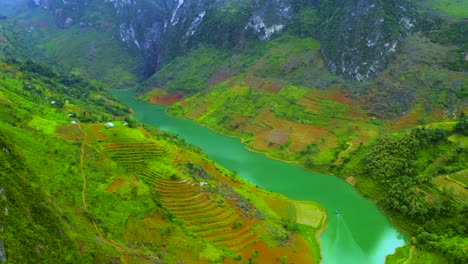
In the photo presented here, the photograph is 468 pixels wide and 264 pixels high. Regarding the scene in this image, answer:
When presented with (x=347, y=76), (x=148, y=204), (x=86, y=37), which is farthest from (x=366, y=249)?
(x=86, y=37)

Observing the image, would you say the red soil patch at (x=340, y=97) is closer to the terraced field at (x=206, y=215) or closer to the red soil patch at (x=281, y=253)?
the red soil patch at (x=281, y=253)

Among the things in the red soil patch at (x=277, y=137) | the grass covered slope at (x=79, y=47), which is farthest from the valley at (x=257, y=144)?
the grass covered slope at (x=79, y=47)

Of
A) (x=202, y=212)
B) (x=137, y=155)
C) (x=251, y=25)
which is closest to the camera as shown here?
(x=202, y=212)

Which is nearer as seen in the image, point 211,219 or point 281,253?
point 281,253

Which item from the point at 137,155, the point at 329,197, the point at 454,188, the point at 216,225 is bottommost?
the point at 329,197

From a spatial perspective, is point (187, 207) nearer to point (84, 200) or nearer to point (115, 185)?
point (115, 185)

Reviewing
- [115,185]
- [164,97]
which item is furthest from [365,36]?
[115,185]
